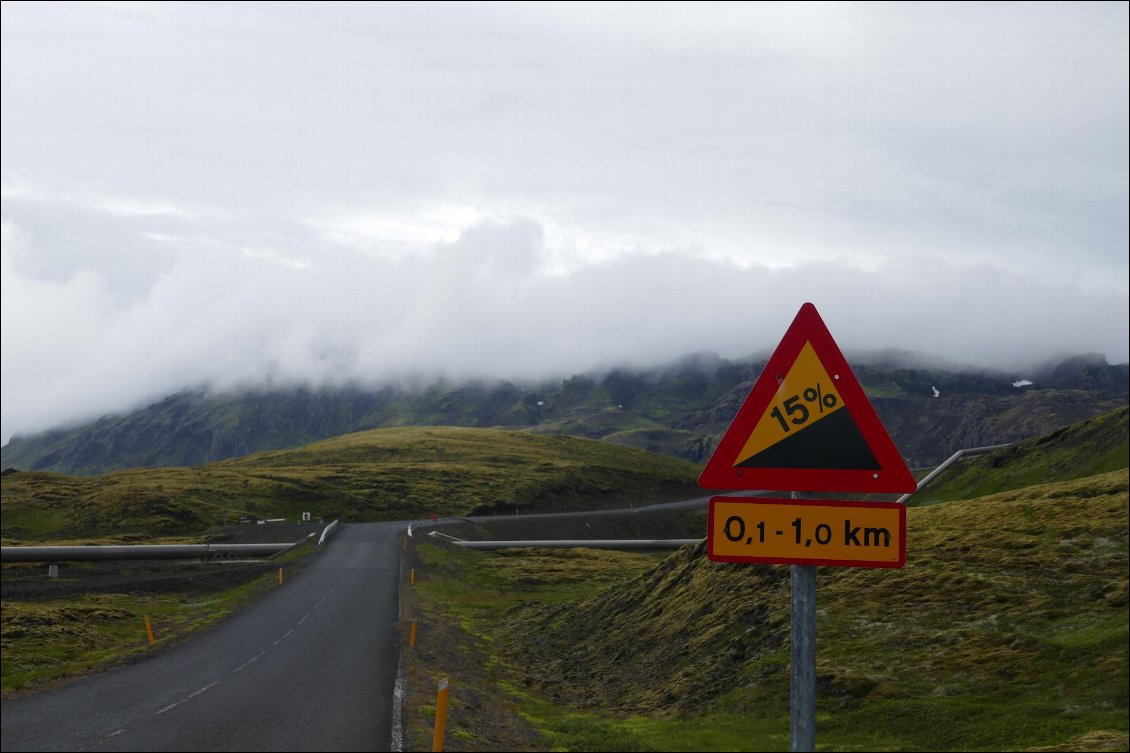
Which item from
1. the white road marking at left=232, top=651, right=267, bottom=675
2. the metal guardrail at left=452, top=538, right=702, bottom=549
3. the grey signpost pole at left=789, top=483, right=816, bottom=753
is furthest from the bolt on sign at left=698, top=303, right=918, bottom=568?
the metal guardrail at left=452, top=538, right=702, bottom=549

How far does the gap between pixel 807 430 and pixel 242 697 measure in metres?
19.9

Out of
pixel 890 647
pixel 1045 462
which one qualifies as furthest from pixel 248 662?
pixel 1045 462

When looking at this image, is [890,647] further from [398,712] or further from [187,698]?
[187,698]

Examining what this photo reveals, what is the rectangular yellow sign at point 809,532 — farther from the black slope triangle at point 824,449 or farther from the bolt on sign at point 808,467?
the black slope triangle at point 824,449

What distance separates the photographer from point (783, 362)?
6.23 meters

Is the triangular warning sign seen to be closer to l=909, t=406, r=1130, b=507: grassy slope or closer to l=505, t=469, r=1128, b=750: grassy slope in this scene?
l=505, t=469, r=1128, b=750: grassy slope

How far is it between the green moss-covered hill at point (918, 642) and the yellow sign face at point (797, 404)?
1602 centimetres

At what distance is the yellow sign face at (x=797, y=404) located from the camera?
6172 mm

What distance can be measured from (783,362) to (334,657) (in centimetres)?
2547

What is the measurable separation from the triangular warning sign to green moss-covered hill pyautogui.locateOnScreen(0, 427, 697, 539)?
107 m

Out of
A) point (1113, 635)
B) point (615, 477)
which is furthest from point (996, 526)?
point (615, 477)

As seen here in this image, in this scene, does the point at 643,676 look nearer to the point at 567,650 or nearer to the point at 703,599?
the point at 703,599

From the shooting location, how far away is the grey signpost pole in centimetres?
527

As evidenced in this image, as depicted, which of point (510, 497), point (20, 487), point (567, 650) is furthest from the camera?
point (510, 497)
